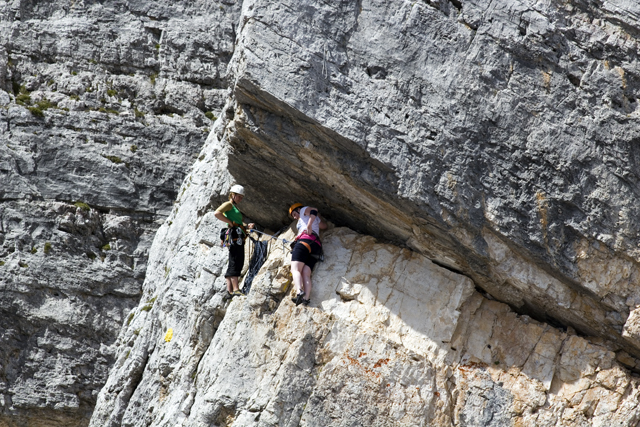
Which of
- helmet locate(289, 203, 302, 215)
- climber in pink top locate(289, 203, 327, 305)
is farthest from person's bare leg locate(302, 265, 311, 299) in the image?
helmet locate(289, 203, 302, 215)

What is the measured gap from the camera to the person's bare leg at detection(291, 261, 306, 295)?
12.0 m

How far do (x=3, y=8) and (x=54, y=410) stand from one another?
40.7 ft

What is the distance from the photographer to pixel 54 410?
725 inches

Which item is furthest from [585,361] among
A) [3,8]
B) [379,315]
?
[3,8]

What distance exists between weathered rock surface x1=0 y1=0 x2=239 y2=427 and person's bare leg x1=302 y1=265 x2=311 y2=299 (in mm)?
8564

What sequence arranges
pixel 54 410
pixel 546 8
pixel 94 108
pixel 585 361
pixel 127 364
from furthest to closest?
pixel 94 108 < pixel 54 410 < pixel 127 364 < pixel 585 361 < pixel 546 8

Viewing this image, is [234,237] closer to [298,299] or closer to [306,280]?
[306,280]

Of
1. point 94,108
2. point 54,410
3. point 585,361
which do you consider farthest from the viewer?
point 94,108

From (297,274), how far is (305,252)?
0.50 meters

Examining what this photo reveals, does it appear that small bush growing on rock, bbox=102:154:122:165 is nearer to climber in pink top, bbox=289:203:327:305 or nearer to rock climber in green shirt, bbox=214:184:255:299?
rock climber in green shirt, bbox=214:184:255:299

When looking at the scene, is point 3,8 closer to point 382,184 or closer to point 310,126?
point 310,126

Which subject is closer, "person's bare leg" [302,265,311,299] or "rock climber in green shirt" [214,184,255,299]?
A: "person's bare leg" [302,265,311,299]

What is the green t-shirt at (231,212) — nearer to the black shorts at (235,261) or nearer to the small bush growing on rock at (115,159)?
the black shorts at (235,261)

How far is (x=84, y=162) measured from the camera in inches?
755
